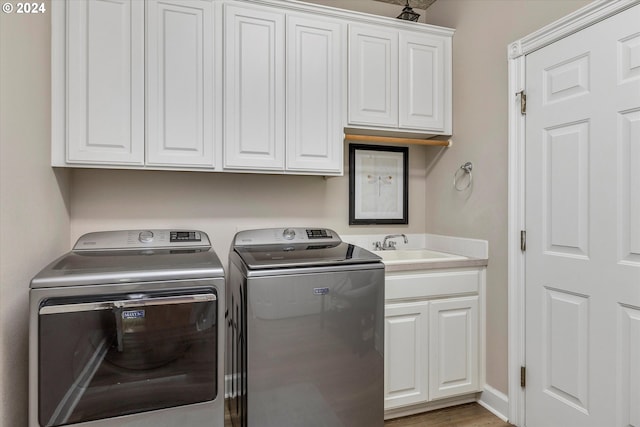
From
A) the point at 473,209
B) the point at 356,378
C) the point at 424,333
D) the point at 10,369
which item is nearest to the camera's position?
the point at 10,369

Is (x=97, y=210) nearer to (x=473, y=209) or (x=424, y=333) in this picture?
(x=424, y=333)

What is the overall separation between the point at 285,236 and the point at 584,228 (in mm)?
1546

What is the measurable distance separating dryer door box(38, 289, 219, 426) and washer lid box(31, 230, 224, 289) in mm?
66

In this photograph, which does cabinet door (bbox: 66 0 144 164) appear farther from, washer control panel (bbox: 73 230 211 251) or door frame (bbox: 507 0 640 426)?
door frame (bbox: 507 0 640 426)

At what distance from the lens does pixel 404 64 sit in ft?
7.72

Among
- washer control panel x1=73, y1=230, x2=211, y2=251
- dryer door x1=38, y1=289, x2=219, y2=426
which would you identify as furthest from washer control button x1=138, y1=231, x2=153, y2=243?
dryer door x1=38, y1=289, x2=219, y2=426

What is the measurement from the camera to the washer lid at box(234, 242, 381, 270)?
1.65m

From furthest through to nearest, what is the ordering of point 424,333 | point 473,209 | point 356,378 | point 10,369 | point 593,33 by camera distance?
point 473,209, point 424,333, point 356,378, point 593,33, point 10,369

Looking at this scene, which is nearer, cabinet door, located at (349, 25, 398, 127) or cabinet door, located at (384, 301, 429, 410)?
cabinet door, located at (384, 301, 429, 410)

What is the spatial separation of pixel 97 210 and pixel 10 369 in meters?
0.96

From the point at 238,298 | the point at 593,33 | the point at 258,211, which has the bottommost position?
the point at 238,298

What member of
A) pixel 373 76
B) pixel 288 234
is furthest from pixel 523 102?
pixel 288 234

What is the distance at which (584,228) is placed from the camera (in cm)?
163

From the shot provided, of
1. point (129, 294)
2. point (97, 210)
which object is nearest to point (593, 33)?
point (129, 294)
